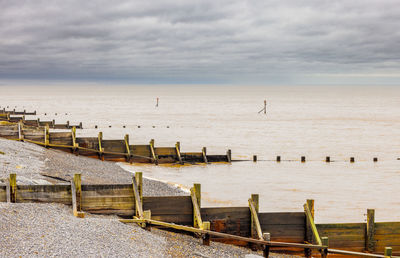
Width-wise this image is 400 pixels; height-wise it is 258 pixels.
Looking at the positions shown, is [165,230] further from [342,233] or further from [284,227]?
[342,233]

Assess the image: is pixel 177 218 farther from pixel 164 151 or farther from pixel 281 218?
pixel 164 151

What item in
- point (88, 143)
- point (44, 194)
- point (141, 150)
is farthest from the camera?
point (141, 150)

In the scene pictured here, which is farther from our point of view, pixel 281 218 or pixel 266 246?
pixel 281 218

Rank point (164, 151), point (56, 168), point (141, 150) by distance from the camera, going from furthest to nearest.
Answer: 1. point (164, 151)
2. point (141, 150)
3. point (56, 168)

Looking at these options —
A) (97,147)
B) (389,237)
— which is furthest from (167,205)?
(97,147)

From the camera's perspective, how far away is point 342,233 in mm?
16000

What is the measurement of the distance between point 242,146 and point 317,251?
43.2 metres

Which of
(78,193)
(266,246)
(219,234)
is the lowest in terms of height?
(266,246)

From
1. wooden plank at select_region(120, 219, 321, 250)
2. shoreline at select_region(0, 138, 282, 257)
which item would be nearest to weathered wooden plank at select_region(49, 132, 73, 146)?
shoreline at select_region(0, 138, 282, 257)

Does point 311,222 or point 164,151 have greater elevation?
point 164,151

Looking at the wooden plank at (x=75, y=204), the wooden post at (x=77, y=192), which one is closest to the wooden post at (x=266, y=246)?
the wooden plank at (x=75, y=204)

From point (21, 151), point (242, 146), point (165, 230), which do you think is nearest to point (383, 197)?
point (165, 230)

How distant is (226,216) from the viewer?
16.0m

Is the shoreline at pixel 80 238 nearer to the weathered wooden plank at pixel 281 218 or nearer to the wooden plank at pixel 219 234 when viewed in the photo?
the wooden plank at pixel 219 234
